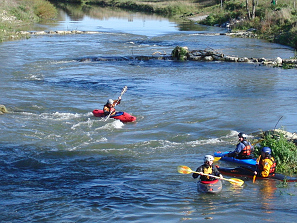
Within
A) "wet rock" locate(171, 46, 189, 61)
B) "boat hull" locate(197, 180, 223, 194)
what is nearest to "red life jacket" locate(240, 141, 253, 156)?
"boat hull" locate(197, 180, 223, 194)

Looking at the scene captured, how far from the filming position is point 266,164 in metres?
9.23

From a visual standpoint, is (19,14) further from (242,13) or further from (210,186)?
(210,186)

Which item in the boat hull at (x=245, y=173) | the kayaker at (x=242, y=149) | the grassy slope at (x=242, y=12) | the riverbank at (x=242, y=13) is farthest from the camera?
the riverbank at (x=242, y=13)

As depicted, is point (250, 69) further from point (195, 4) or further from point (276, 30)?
point (195, 4)

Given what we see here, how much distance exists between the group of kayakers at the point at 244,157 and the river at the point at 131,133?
1.06 feet

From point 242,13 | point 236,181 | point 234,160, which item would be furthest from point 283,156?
point 242,13

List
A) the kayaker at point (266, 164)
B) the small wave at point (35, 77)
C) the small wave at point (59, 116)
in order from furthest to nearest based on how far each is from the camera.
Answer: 1. the small wave at point (35, 77)
2. the small wave at point (59, 116)
3. the kayaker at point (266, 164)

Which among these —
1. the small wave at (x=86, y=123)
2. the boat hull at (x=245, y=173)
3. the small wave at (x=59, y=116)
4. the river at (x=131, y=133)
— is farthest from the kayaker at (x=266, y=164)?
the small wave at (x=59, y=116)

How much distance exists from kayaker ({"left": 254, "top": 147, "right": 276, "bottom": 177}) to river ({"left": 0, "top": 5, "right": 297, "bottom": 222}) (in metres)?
0.28

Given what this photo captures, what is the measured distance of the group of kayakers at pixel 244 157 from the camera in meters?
8.63

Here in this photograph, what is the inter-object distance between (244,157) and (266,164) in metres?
1.29

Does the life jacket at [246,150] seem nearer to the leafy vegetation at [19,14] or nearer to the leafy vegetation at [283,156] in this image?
the leafy vegetation at [283,156]

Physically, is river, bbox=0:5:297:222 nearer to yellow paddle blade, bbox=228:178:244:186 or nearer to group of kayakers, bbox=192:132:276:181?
yellow paddle blade, bbox=228:178:244:186

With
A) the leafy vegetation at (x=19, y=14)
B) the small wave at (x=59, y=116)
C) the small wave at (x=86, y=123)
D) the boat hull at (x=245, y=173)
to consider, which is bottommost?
the boat hull at (x=245, y=173)
